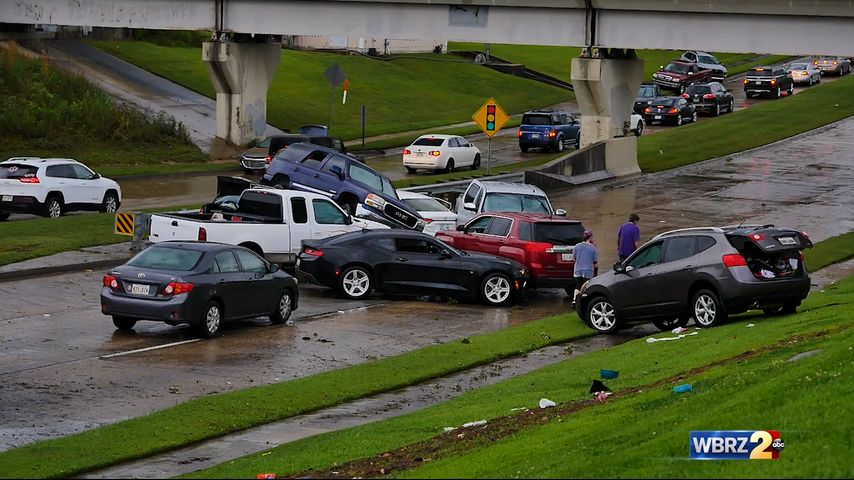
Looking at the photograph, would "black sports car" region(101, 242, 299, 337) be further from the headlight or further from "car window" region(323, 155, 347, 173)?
"car window" region(323, 155, 347, 173)

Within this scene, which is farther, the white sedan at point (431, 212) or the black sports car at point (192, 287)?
the white sedan at point (431, 212)

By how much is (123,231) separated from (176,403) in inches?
513

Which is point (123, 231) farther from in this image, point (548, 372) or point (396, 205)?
point (548, 372)

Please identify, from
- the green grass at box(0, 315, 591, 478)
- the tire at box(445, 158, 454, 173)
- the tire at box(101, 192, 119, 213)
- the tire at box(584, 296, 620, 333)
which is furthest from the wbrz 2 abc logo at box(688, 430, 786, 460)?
the tire at box(445, 158, 454, 173)

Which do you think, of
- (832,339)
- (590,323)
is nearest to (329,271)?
(590,323)

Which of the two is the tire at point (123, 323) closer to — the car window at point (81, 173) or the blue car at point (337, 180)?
the blue car at point (337, 180)

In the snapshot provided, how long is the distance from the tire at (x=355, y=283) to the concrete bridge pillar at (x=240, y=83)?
25858 millimetres

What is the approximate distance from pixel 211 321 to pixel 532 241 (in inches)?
326

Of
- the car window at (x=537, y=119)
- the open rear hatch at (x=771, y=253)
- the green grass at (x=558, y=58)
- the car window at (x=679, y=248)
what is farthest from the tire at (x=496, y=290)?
the green grass at (x=558, y=58)

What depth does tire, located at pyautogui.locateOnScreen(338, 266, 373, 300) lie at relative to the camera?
25.6 meters

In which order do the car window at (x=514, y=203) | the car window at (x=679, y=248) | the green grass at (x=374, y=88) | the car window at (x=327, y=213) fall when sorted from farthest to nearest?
the green grass at (x=374, y=88) < the car window at (x=514, y=203) < the car window at (x=327, y=213) < the car window at (x=679, y=248)

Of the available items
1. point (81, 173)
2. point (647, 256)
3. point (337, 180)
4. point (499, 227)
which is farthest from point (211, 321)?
point (81, 173)

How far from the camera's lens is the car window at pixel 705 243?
2159 cm

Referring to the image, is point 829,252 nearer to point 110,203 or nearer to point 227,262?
point 227,262
